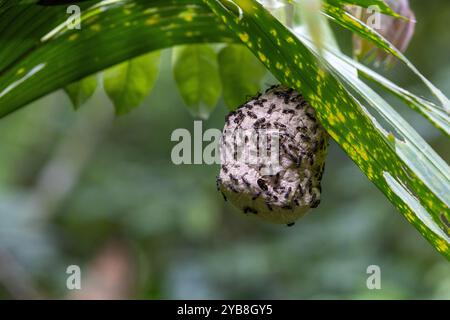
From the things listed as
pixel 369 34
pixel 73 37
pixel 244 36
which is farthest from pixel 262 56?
pixel 73 37

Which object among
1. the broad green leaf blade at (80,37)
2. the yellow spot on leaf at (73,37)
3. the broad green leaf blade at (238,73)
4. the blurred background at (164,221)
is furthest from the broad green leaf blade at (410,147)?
the blurred background at (164,221)

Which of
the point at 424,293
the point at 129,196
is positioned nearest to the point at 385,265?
the point at 424,293

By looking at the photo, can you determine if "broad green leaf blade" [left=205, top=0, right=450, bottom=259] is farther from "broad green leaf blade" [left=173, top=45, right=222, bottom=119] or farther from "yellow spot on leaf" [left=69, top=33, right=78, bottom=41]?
"broad green leaf blade" [left=173, top=45, right=222, bottom=119]

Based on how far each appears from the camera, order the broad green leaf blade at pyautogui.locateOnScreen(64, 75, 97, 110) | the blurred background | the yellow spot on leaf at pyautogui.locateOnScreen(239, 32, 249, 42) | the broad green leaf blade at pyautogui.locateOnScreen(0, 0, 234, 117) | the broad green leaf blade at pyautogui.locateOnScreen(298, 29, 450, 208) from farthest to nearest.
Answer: the blurred background, the broad green leaf blade at pyautogui.locateOnScreen(64, 75, 97, 110), the broad green leaf blade at pyautogui.locateOnScreen(0, 0, 234, 117), the yellow spot on leaf at pyautogui.locateOnScreen(239, 32, 249, 42), the broad green leaf blade at pyautogui.locateOnScreen(298, 29, 450, 208)

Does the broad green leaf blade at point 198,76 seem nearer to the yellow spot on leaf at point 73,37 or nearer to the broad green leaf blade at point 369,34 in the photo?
the yellow spot on leaf at point 73,37

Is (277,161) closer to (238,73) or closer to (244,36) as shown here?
(244,36)

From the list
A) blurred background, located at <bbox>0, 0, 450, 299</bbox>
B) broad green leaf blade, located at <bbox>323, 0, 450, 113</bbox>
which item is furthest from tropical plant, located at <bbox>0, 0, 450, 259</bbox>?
blurred background, located at <bbox>0, 0, 450, 299</bbox>

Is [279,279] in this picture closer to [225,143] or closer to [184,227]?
[184,227]
